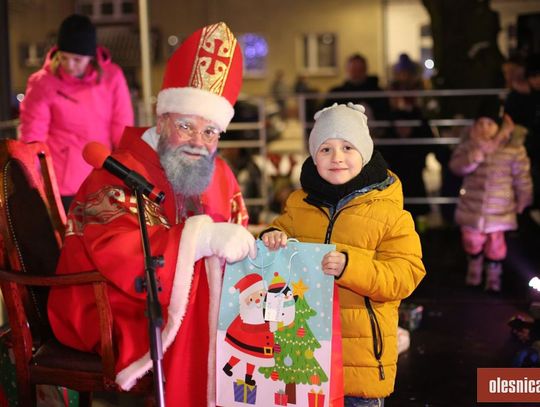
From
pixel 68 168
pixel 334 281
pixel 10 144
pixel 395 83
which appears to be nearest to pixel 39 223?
pixel 10 144

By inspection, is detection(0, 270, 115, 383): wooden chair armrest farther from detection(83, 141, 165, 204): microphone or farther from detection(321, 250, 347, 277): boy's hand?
detection(321, 250, 347, 277): boy's hand

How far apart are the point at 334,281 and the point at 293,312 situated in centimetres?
16

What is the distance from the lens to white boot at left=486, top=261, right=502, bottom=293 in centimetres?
584

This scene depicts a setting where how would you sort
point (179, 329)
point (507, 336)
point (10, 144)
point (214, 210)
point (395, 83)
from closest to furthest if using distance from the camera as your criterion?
1. point (179, 329)
2. point (10, 144)
3. point (214, 210)
4. point (507, 336)
5. point (395, 83)

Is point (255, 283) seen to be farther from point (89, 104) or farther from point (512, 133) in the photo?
point (512, 133)

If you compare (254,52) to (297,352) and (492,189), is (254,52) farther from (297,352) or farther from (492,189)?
(297,352)

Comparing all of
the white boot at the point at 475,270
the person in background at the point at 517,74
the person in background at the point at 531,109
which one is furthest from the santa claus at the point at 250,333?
the person in background at the point at 517,74

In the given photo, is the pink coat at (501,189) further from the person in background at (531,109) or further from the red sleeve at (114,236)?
the red sleeve at (114,236)

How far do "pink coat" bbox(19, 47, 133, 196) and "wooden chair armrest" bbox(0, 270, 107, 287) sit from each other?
1824 millimetres

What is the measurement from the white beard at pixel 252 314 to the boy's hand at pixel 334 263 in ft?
0.82

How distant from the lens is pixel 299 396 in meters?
2.74

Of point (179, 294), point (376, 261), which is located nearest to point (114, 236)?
point (179, 294)

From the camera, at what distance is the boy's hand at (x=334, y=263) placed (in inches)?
107

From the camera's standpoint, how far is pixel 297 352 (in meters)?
2.75
